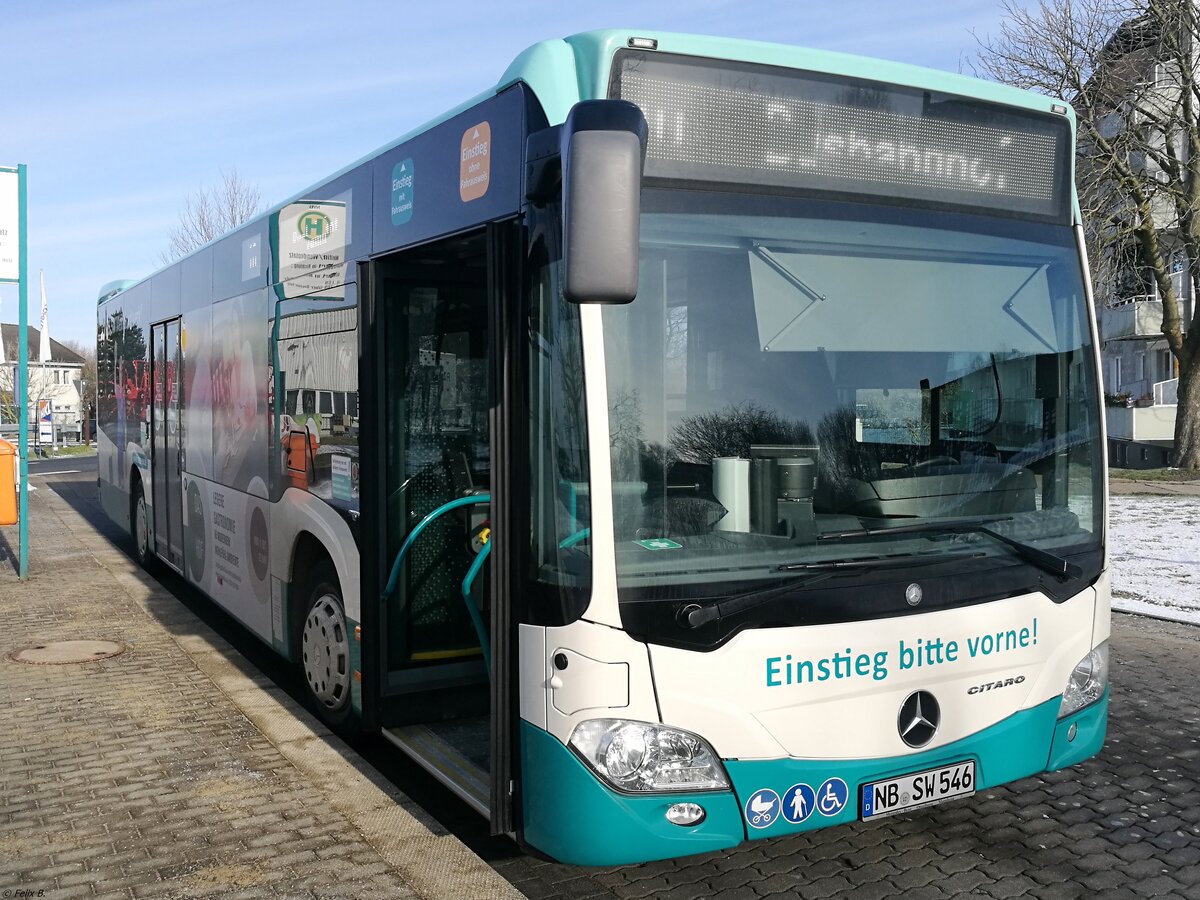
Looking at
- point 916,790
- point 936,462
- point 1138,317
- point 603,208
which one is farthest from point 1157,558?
point 1138,317

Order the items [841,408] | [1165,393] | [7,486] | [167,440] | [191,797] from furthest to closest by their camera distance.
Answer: [1165,393], [7,486], [167,440], [191,797], [841,408]

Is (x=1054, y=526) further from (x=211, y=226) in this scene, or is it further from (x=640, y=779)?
(x=211, y=226)

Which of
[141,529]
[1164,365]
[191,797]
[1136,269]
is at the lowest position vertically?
[191,797]

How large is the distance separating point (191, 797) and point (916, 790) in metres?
2.99

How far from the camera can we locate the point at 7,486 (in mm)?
10305

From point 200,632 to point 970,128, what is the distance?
256 inches

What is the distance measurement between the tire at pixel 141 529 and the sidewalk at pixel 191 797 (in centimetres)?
305

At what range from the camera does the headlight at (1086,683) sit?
4172 millimetres

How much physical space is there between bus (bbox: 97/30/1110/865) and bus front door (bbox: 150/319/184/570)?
517cm

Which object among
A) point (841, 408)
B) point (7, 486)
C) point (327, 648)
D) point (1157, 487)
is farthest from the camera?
point (1157, 487)

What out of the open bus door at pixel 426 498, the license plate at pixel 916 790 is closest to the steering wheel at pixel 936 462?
the license plate at pixel 916 790

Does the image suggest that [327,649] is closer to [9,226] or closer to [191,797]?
[191,797]

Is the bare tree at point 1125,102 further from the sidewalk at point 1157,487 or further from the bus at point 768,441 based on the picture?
the bus at point 768,441

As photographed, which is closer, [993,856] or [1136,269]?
[993,856]
